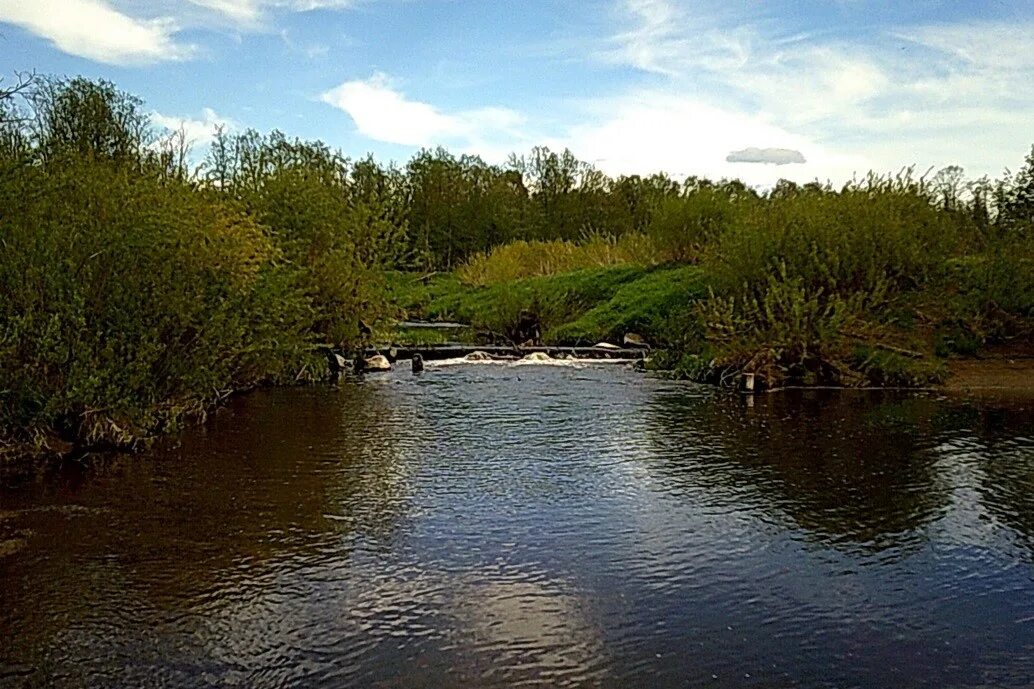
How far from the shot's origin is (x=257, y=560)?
8.05 meters

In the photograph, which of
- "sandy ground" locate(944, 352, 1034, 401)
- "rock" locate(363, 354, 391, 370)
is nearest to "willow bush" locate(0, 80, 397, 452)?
"rock" locate(363, 354, 391, 370)

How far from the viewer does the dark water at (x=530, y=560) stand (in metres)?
6.09

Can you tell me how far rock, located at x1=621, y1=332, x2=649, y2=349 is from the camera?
28.1 metres

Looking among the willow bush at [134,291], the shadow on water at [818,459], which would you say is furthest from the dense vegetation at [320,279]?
the shadow on water at [818,459]

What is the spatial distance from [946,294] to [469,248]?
38.8 m

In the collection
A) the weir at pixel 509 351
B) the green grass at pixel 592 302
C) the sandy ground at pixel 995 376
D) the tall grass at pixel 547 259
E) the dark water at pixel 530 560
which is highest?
the tall grass at pixel 547 259

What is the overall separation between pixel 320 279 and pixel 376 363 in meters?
2.97

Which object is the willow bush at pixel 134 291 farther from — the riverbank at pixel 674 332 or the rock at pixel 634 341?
the rock at pixel 634 341

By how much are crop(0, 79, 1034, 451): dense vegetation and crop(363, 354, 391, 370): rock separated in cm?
63

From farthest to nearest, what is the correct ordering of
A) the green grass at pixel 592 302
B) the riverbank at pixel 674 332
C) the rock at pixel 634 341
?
the green grass at pixel 592 302, the rock at pixel 634 341, the riverbank at pixel 674 332

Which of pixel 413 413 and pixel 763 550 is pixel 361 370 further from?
pixel 763 550

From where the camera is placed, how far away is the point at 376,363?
23359 millimetres

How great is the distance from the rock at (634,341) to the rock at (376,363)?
763 centimetres

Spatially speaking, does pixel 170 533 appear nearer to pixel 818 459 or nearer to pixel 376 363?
pixel 818 459
